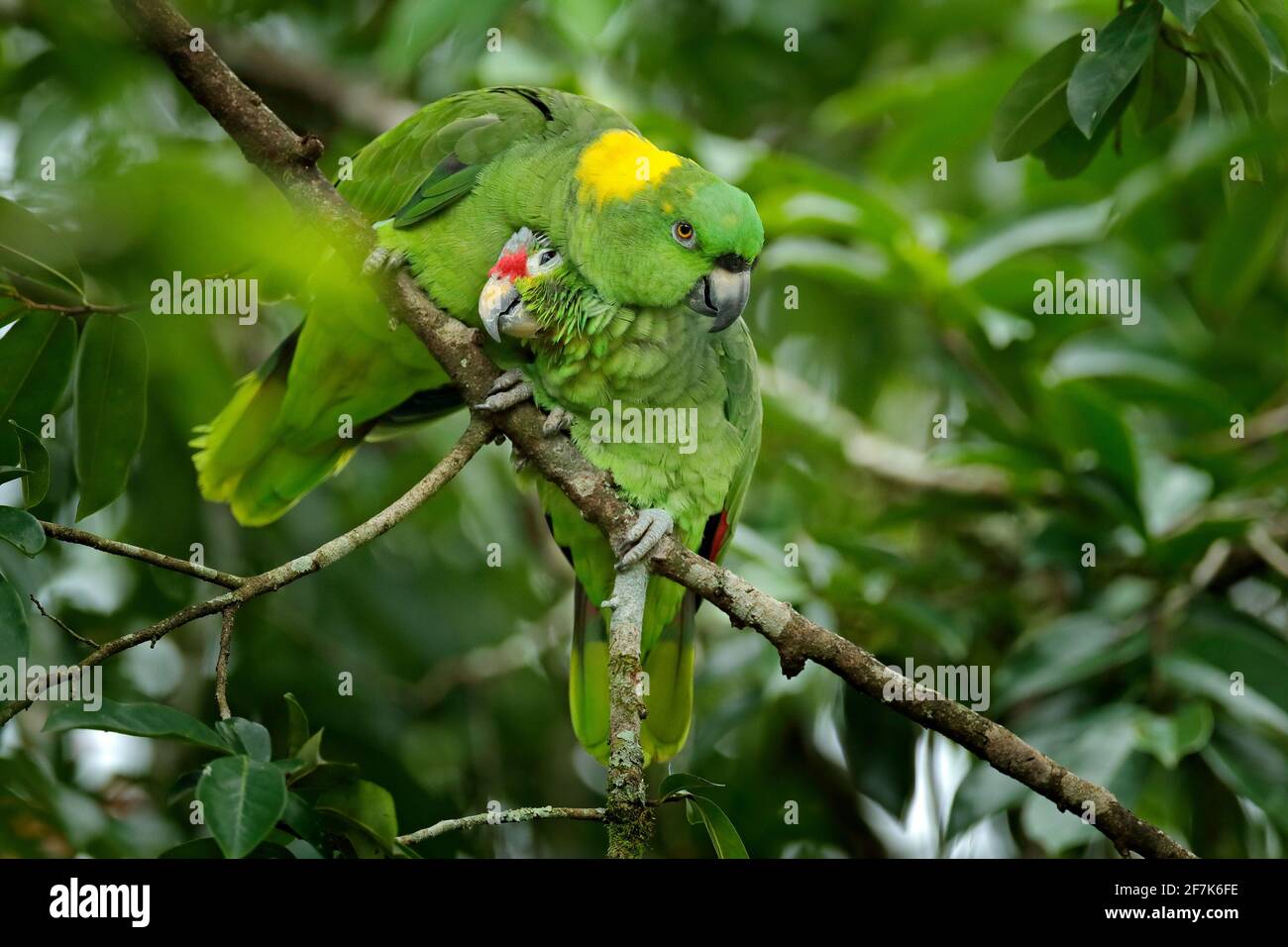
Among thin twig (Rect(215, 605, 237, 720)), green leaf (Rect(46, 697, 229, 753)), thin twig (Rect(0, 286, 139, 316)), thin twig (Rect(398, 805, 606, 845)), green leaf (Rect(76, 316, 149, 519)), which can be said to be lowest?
thin twig (Rect(398, 805, 606, 845))

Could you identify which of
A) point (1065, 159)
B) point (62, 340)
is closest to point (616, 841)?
point (62, 340)

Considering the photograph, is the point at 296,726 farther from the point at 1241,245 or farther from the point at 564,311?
the point at 1241,245

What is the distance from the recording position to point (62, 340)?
6.47ft

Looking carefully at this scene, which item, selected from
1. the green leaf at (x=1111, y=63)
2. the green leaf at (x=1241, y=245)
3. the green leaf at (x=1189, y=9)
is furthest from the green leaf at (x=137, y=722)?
the green leaf at (x=1241, y=245)

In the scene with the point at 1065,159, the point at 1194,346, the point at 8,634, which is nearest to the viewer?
the point at 8,634

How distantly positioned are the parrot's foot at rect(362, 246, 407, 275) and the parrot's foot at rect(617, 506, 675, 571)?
2.37 feet

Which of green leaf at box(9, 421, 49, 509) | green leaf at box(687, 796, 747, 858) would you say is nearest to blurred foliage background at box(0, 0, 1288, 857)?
green leaf at box(9, 421, 49, 509)

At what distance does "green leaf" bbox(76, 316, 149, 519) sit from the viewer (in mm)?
2014

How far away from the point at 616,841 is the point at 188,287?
3.35 feet

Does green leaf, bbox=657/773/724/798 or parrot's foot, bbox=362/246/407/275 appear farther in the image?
parrot's foot, bbox=362/246/407/275

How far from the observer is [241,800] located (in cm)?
150

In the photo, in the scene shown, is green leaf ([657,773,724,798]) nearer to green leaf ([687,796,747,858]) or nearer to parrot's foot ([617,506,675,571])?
green leaf ([687,796,747,858])
